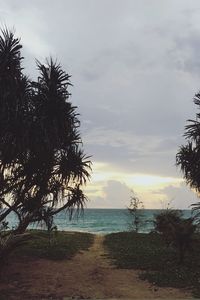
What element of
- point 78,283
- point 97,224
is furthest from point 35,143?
point 97,224

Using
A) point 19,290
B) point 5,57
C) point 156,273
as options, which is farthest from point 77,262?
point 5,57

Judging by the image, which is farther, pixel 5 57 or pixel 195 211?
pixel 195 211

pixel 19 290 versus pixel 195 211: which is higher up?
pixel 195 211

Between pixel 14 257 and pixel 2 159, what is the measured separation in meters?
6.45

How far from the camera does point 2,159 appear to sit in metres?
15.7

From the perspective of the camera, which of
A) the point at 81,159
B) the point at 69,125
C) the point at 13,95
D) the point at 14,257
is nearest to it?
the point at 13,95

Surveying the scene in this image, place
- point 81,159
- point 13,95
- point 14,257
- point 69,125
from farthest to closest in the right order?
point 14,257
point 81,159
point 69,125
point 13,95

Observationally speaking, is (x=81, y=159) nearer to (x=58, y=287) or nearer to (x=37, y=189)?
(x=37, y=189)

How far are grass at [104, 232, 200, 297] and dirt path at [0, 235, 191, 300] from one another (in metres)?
0.52

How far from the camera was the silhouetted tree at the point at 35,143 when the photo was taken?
1505 cm

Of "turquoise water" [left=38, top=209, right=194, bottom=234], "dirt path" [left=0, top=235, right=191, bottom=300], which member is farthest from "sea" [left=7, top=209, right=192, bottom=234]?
"dirt path" [left=0, top=235, right=191, bottom=300]

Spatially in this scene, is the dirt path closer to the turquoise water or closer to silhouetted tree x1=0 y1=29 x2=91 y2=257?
silhouetted tree x1=0 y1=29 x2=91 y2=257

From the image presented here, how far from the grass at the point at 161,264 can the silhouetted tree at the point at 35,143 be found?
3583mm

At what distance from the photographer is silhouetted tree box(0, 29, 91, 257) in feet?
49.4
